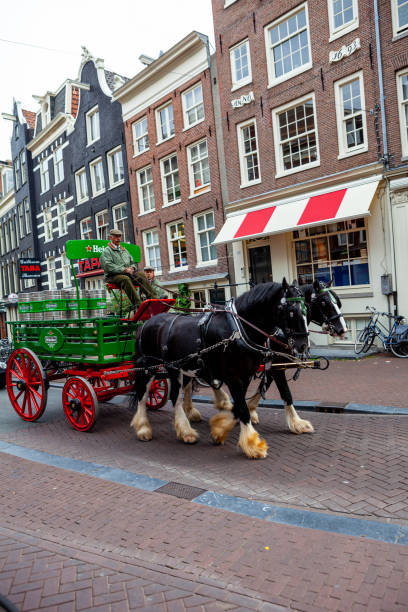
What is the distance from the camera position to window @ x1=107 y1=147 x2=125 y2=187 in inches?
828

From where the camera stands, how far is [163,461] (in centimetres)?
514

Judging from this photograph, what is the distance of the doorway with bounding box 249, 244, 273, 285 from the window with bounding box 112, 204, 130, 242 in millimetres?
7978

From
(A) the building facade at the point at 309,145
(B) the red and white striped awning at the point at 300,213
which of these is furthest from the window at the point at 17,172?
(B) the red and white striped awning at the point at 300,213

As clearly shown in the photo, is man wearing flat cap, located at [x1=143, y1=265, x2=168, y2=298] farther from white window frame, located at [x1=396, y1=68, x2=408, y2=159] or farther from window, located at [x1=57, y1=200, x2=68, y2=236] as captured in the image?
window, located at [x1=57, y1=200, x2=68, y2=236]

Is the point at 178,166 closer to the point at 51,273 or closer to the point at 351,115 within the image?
the point at 351,115

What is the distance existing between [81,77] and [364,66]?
55.5ft

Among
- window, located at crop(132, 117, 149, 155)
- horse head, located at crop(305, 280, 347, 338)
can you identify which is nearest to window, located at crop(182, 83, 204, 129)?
window, located at crop(132, 117, 149, 155)

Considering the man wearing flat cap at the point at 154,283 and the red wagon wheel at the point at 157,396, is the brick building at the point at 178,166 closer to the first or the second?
the man wearing flat cap at the point at 154,283

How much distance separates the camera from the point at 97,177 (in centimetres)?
2300

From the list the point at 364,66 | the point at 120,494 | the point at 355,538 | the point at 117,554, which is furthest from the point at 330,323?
the point at 364,66

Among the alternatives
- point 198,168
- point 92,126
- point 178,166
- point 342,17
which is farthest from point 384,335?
point 92,126

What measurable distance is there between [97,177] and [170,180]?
6.34 meters

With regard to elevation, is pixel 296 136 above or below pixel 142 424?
above

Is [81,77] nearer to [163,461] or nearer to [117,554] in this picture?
[163,461]
